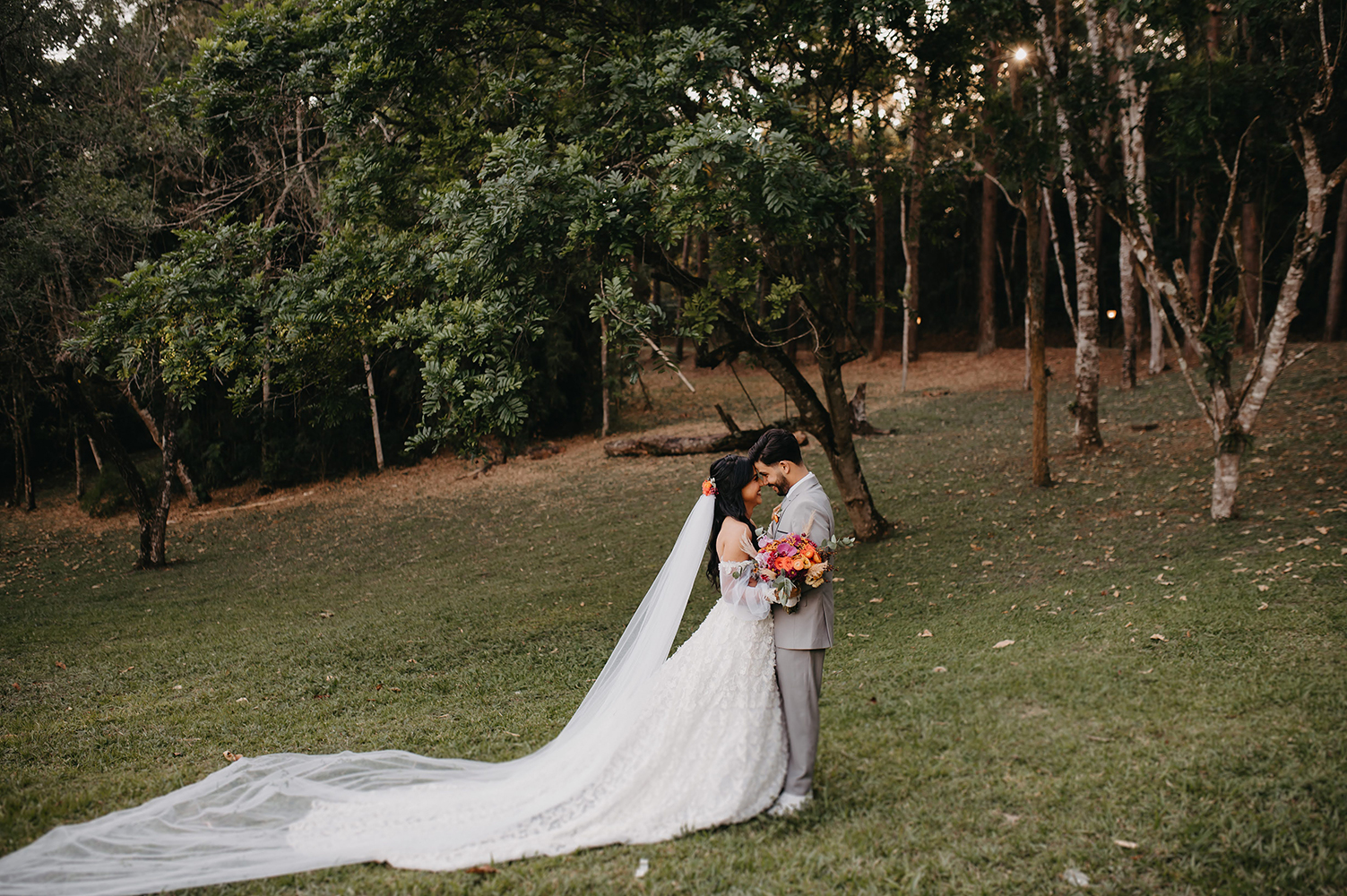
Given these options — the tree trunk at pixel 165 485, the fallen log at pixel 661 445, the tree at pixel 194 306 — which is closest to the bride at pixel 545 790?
the tree at pixel 194 306

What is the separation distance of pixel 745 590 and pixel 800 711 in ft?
2.22

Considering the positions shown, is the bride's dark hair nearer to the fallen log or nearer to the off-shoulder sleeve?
the off-shoulder sleeve

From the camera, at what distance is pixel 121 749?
5.86 metres

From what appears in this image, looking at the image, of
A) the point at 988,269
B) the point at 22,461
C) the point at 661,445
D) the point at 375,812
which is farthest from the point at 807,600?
the point at 22,461

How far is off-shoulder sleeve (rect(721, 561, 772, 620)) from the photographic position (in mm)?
4387

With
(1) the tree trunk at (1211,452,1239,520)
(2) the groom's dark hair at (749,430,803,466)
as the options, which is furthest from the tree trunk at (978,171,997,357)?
(2) the groom's dark hair at (749,430,803,466)

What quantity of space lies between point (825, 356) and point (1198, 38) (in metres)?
4.99

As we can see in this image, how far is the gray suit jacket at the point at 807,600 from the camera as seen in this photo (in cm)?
435

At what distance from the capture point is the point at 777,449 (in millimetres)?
4492

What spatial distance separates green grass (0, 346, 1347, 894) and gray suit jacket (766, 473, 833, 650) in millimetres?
858

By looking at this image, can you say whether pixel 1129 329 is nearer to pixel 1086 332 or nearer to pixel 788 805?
pixel 1086 332

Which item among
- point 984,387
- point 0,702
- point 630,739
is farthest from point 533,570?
point 984,387

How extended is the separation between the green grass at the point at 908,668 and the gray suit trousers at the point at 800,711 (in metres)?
0.21

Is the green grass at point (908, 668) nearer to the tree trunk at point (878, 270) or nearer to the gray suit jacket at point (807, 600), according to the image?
the gray suit jacket at point (807, 600)
